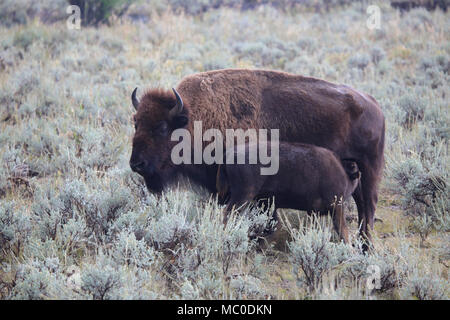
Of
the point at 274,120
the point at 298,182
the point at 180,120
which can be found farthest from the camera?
the point at 274,120

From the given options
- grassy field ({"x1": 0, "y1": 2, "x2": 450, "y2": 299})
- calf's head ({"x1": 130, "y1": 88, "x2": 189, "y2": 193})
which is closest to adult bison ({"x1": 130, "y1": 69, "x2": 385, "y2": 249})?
calf's head ({"x1": 130, "y1": 88, "x2": 189, "y2": 193})

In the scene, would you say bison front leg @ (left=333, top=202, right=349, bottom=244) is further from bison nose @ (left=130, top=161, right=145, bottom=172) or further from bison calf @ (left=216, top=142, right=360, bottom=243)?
bison nose @ (left=130, top=161, right=145, bottom=172)

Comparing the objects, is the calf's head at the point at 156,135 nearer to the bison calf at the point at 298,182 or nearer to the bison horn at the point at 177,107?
the bison horn at the point at 177,107

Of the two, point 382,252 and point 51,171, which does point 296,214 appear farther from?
point 51,171

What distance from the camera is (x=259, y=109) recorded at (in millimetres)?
4953

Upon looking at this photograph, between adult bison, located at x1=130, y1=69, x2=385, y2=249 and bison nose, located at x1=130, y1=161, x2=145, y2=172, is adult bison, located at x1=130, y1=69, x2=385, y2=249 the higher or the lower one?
the higher one

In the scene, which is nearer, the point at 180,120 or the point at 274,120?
the point at 180,120

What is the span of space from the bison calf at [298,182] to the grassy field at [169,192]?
330 mm

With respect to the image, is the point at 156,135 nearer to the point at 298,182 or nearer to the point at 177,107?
the point at 177,107

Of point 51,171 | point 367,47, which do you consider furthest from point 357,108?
point 367,47

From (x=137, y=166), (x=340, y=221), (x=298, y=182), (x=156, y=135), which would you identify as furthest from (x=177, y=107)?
(x=340, y=221)

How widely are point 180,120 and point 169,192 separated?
738 mm

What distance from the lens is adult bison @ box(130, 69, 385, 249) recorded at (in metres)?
4.78

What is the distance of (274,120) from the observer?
16.2 ft
